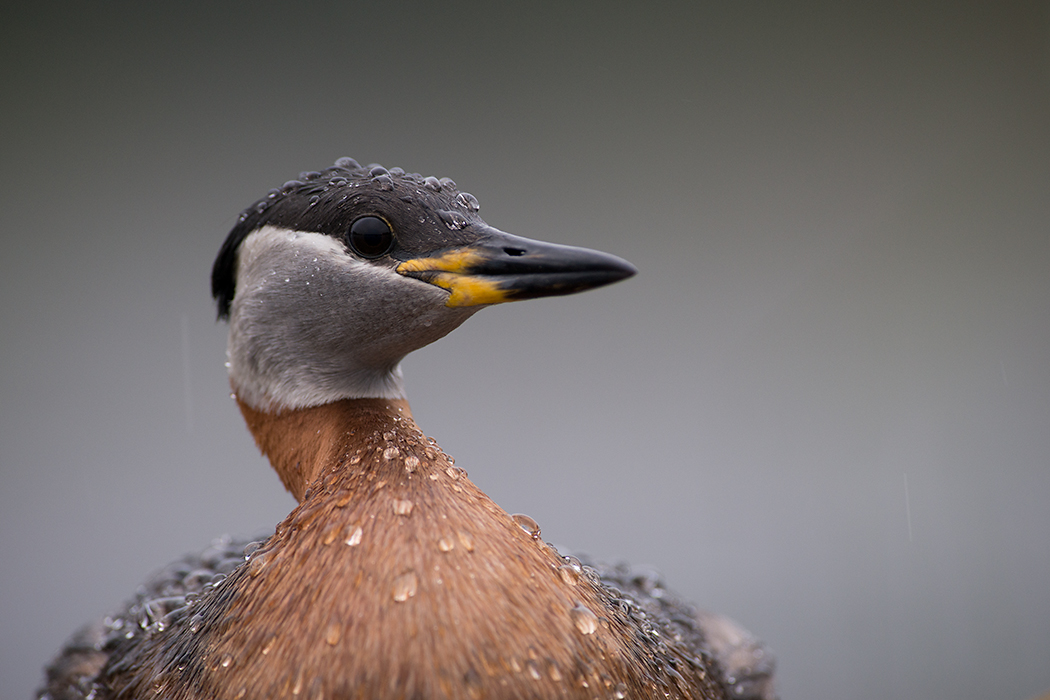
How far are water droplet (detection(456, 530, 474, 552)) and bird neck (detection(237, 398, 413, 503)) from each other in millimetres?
183

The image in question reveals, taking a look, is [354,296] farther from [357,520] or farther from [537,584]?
[537,584]

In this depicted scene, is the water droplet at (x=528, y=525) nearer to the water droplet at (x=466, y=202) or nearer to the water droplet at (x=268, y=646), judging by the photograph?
the water droplet at (x=268, y=646)

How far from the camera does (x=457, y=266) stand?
0.80 meters

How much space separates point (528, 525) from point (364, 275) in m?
0.34

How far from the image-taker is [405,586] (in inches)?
25.5

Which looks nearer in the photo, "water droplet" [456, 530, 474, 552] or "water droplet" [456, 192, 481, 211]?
"water droplet" [456, 530, 474, 552]

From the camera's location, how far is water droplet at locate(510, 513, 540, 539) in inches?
31.0

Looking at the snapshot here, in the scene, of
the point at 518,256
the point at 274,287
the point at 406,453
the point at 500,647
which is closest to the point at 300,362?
the point at 274,287

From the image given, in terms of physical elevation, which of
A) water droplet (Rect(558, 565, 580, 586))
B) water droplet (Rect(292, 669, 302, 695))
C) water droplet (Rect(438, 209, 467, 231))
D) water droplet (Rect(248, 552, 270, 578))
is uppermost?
water droplet (Rect(438, 209, 467, 231))

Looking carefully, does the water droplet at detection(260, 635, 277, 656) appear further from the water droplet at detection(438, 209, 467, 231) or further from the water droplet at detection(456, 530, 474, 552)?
the water droplet at detection(438, 209, 467, 231)

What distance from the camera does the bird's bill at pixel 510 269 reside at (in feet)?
2.48

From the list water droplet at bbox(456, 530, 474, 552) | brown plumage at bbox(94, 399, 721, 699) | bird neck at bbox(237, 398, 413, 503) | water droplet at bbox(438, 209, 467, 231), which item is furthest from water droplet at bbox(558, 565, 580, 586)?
water droplet at bbox(438, 209, 467, 231)

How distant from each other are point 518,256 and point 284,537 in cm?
39

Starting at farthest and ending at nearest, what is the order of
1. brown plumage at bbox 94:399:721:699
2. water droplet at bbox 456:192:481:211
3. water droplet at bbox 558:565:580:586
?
water droplet at bbox 456:192:481:211, water droplet at bbox 558:565:580:586, brown plumage at bbox 94:399:721:699
